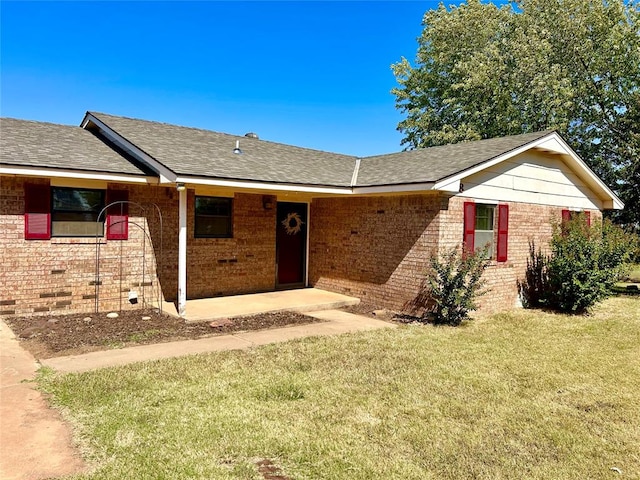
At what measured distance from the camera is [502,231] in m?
10.0

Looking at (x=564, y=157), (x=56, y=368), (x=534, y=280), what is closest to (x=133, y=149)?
(x=56, y=368)

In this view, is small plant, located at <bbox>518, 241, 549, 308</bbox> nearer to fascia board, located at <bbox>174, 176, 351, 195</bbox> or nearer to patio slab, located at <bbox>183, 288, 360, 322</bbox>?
patio slab, located at <bbox>183, 288, 360, 322</bbox>

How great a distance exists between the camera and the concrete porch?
8.65 meters

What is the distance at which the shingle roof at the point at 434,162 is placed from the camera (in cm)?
912

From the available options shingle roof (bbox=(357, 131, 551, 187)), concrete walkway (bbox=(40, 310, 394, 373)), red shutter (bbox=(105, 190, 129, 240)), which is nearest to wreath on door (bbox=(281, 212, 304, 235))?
shingle roof (bbox=(357, 131, 551, 187))

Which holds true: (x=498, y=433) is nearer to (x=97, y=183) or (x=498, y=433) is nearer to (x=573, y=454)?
(x=573, y=454)

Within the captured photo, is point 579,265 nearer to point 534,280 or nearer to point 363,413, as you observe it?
point 534,280

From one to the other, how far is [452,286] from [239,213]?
205 inches

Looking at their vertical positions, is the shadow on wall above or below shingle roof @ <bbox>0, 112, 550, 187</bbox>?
below

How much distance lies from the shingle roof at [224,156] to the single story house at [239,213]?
0.23ft

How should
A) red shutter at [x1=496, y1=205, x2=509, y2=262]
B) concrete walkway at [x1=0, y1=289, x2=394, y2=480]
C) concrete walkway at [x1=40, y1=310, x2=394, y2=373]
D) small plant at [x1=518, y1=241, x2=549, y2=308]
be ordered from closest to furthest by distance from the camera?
concrete walkway at [x1=0, y1=289, x2=394, y2=480]
concrete walkway at [x1=40, y1=310, x2=394, y2=373]
red shutter at [x1=496, y1=205, x2=509, y2=262]
small plant at [x1=518, y1=241, x2=549, y2=308]

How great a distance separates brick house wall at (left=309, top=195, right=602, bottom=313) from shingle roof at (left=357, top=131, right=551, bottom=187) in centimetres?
48

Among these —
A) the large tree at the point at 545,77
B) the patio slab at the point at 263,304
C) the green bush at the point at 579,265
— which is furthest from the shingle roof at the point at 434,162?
the large tree at the point at 545,77

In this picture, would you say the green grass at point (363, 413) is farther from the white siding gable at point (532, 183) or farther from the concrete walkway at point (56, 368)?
the white siding gable at point (532, 183)
